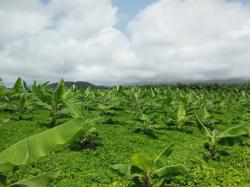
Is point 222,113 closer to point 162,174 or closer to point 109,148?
point 109,148

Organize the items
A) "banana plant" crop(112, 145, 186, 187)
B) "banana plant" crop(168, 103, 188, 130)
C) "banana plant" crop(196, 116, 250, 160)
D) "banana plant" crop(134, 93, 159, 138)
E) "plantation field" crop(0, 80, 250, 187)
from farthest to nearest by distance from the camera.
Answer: "banana plant" crop(168, 103, 188, 130), "banana plant" crop(134, 93, 159, 138), "banana plant" crop(196, 116, 250, 160), "plantation field" crop(0, 80, 250, 187), "banana plant" crop(112, 145, 186, 187)

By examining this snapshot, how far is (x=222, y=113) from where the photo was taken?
17.9 metres

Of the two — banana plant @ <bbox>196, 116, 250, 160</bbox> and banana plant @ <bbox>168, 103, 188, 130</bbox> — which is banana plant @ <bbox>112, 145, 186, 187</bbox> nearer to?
banana plant @ <bbox>196, 116, 250, 160</bbox>

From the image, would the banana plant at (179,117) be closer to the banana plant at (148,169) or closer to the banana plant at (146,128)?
the banana plant at (146,128)

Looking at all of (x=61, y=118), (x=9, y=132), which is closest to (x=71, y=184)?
(x=9, y=132)

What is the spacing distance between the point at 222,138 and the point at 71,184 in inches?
113

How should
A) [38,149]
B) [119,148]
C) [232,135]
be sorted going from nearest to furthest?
1. [38,149]
2. [232,135]
3. [119,148]

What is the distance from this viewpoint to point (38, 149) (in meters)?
3.85

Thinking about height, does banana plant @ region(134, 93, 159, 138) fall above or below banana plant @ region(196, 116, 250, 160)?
below

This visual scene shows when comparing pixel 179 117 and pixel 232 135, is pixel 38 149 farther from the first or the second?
pixel 179 117

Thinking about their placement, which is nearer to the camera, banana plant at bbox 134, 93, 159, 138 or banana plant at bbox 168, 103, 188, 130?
banana plant at bbox 134, 93, 159, 138

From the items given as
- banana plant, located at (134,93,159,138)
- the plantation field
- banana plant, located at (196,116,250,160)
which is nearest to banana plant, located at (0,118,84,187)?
the plantation field

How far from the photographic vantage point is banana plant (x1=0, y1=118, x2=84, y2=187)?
3816 mm

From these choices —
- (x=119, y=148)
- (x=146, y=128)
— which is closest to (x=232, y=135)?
(x=119, y=148)
